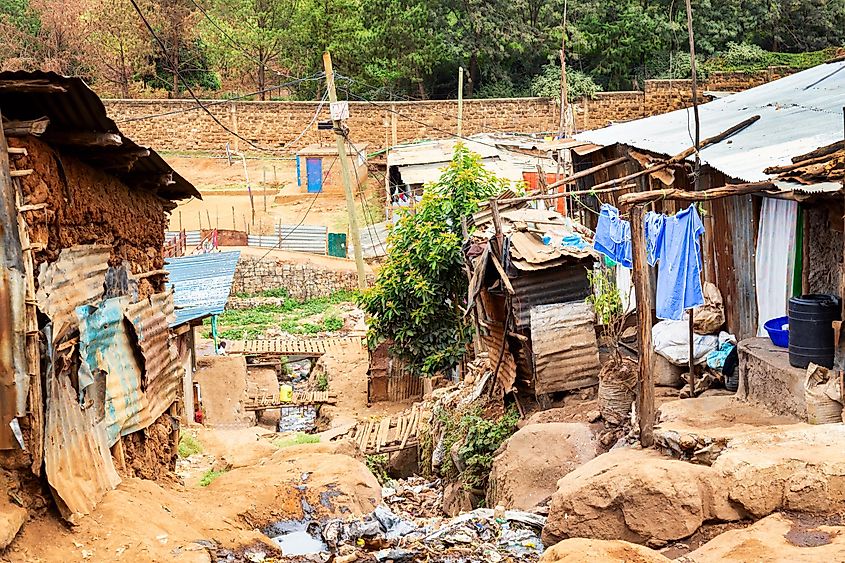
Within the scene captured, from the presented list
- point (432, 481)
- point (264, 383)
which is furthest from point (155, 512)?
point (264, 383)

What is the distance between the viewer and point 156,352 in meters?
9.45

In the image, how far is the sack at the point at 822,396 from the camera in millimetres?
7375

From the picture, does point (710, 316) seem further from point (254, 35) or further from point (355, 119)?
point (254, 35)

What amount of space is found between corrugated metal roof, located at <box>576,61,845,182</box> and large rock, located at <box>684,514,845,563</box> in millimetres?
3620

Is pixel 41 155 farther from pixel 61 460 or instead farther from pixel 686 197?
pixel 686 197

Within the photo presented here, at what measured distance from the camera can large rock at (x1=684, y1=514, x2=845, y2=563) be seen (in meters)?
5.38

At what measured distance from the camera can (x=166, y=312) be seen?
1033 cm

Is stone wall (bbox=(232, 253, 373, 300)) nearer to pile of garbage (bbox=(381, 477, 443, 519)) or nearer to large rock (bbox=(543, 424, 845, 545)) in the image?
pile of garbage (bbox=(381, 477, 443, 519))

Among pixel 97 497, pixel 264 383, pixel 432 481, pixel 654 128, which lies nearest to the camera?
pixel 97 497

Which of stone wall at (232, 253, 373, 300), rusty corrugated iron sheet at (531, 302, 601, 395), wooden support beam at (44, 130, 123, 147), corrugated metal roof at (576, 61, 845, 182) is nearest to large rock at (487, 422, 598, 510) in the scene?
rusty corrugated iron sheet at (531, 302, 601, 395)

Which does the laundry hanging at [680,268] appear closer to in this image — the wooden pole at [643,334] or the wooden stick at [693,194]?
the wooden stick at [693,194]

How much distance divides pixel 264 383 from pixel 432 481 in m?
7.28

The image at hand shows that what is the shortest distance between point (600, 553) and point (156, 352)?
5.56 m

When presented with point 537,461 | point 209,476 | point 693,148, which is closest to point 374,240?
point 209,476
